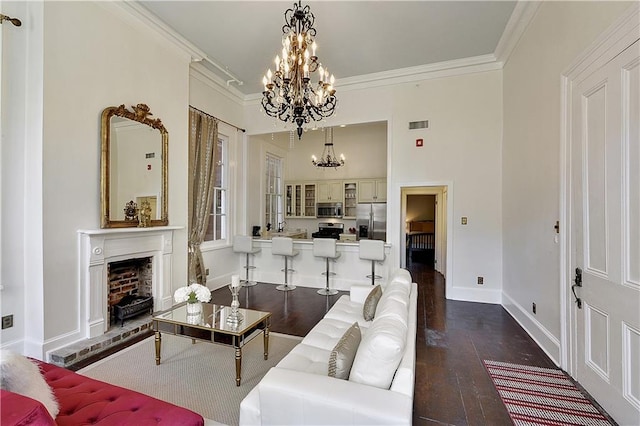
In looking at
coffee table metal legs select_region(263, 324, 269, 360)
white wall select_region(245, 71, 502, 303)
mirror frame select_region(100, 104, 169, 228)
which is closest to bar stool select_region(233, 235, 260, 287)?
mirror frame select_region(100, 104, 169, 228)

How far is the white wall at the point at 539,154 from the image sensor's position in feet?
8.71

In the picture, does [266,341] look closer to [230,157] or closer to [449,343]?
[449,343]

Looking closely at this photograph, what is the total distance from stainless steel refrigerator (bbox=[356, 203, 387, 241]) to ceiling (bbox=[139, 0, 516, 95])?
3547 millimetres

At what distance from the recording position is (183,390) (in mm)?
2375

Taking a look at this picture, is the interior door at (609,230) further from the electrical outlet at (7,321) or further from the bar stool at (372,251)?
the electrical outlet at (7,321)

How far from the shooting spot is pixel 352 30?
13.1 ft

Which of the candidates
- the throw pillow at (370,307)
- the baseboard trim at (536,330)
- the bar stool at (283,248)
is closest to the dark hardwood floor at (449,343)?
the baseboard trim at (536,330)

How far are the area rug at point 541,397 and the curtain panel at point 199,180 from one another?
4.27 meters

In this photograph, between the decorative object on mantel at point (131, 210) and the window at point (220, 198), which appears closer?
the decorative object on mantel at point (131, 210)

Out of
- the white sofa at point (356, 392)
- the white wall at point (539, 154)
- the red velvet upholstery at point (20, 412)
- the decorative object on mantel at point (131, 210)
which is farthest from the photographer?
the decorative object on mantel at point (131, 210)

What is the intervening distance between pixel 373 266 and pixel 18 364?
451 cm

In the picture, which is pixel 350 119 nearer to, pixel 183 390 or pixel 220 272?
pixel 220 272

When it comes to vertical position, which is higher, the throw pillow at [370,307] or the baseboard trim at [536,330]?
the throw pillow at [370,307]

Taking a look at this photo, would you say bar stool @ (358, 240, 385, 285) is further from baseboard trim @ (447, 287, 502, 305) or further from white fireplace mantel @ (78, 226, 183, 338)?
white fireplace mantel @ (78, 226, 183, 338)
